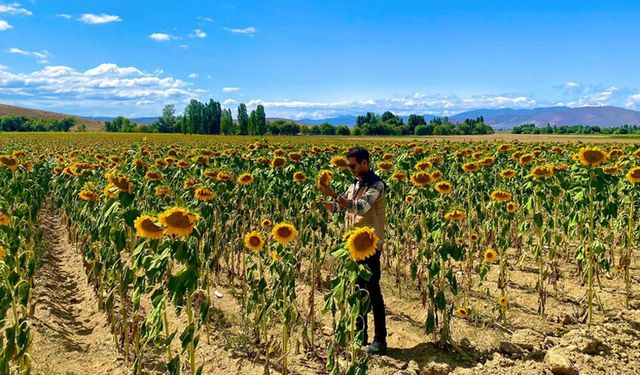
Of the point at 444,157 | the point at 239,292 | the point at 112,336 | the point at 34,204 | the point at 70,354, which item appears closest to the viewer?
the point at 70,354

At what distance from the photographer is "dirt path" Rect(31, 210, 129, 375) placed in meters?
4.98

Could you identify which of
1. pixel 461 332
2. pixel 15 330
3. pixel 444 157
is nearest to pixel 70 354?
pixel 15 330

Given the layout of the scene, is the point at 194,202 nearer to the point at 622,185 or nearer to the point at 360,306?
the point at 360,306

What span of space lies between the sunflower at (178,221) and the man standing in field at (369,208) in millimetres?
1616

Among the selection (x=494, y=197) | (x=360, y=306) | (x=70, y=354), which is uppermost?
(x=494, y=197)

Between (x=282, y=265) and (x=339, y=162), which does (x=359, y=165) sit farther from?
(x=339, y=162)

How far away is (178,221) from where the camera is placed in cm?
344

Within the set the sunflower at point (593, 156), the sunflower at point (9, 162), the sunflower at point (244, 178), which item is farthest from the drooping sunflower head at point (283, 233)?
the sunflower at point (9, 162)

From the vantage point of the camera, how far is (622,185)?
784cm

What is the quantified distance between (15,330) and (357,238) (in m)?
2.21

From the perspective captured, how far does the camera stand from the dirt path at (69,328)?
196 inches

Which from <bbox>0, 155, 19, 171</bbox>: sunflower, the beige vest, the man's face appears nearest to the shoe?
the beige vest

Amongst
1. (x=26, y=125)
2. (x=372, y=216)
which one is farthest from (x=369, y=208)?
(x=26, y=125)

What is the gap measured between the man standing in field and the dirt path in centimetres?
246
